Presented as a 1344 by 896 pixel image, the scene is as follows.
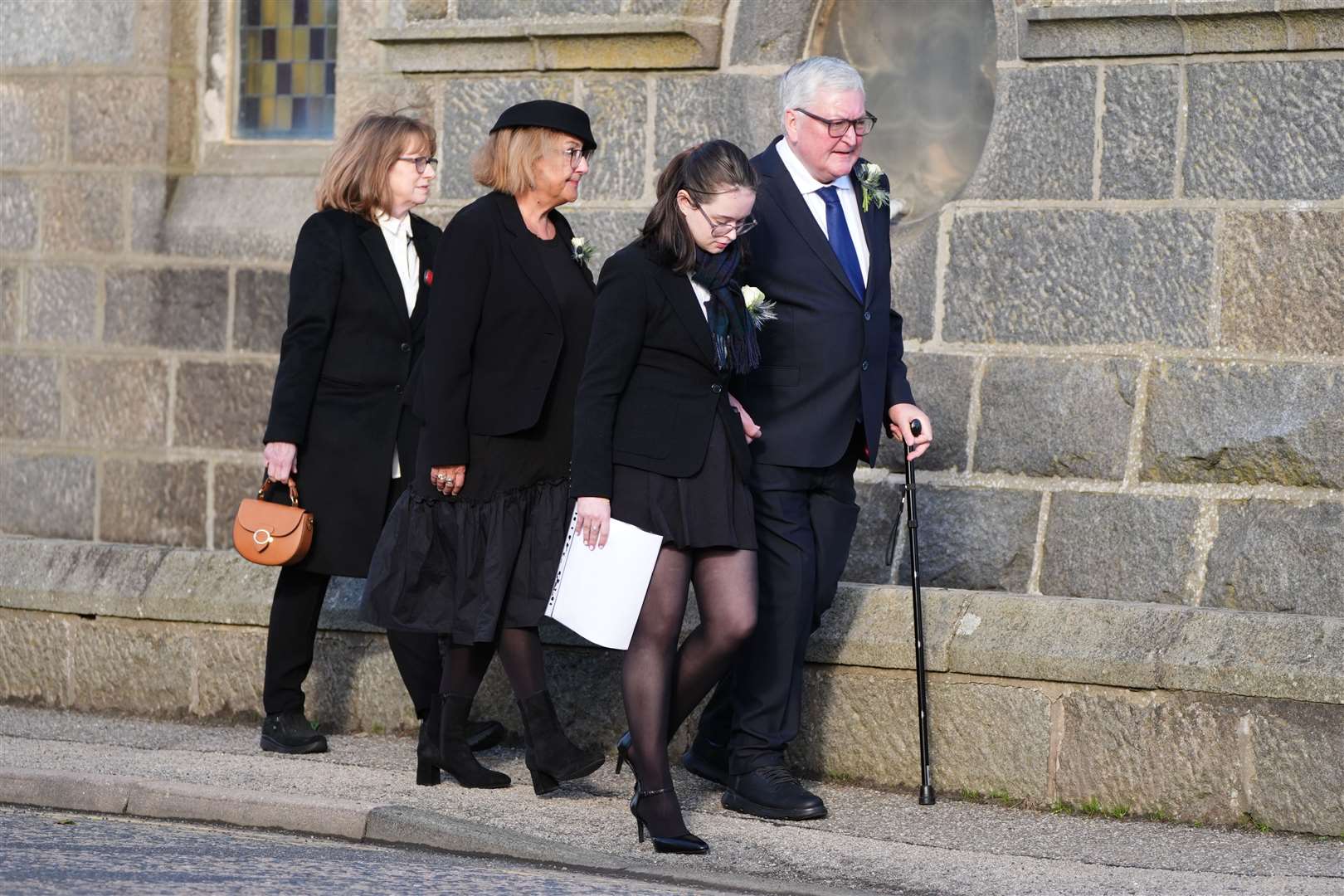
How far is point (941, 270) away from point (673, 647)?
213cm

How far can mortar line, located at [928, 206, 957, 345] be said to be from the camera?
7258 mm

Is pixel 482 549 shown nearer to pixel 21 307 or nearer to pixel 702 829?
pixel 702 829

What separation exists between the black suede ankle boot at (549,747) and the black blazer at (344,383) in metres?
0.94

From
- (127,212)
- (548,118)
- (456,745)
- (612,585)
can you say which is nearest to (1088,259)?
(548,118)

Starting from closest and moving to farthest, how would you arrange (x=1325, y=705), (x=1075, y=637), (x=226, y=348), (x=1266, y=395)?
(x=1325, y=705), (x=1075, y=637), (x=1266, y=395), (x=226, y=348)

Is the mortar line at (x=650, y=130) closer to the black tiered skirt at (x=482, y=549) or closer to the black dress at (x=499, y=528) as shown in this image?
the black dress at (x=499, y=528)

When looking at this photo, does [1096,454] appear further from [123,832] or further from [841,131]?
[123,832]

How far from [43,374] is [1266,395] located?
4.87 meters

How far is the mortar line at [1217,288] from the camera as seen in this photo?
6.81 m

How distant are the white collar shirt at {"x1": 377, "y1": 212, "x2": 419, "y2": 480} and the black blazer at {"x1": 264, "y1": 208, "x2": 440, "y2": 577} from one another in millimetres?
26

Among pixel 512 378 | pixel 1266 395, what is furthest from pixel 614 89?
pixel 1266 395

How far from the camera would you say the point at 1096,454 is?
6.98 metres

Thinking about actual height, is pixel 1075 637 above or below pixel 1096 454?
below

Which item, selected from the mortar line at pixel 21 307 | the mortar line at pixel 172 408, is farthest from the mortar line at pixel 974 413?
the mortar line at pixel 21 307
